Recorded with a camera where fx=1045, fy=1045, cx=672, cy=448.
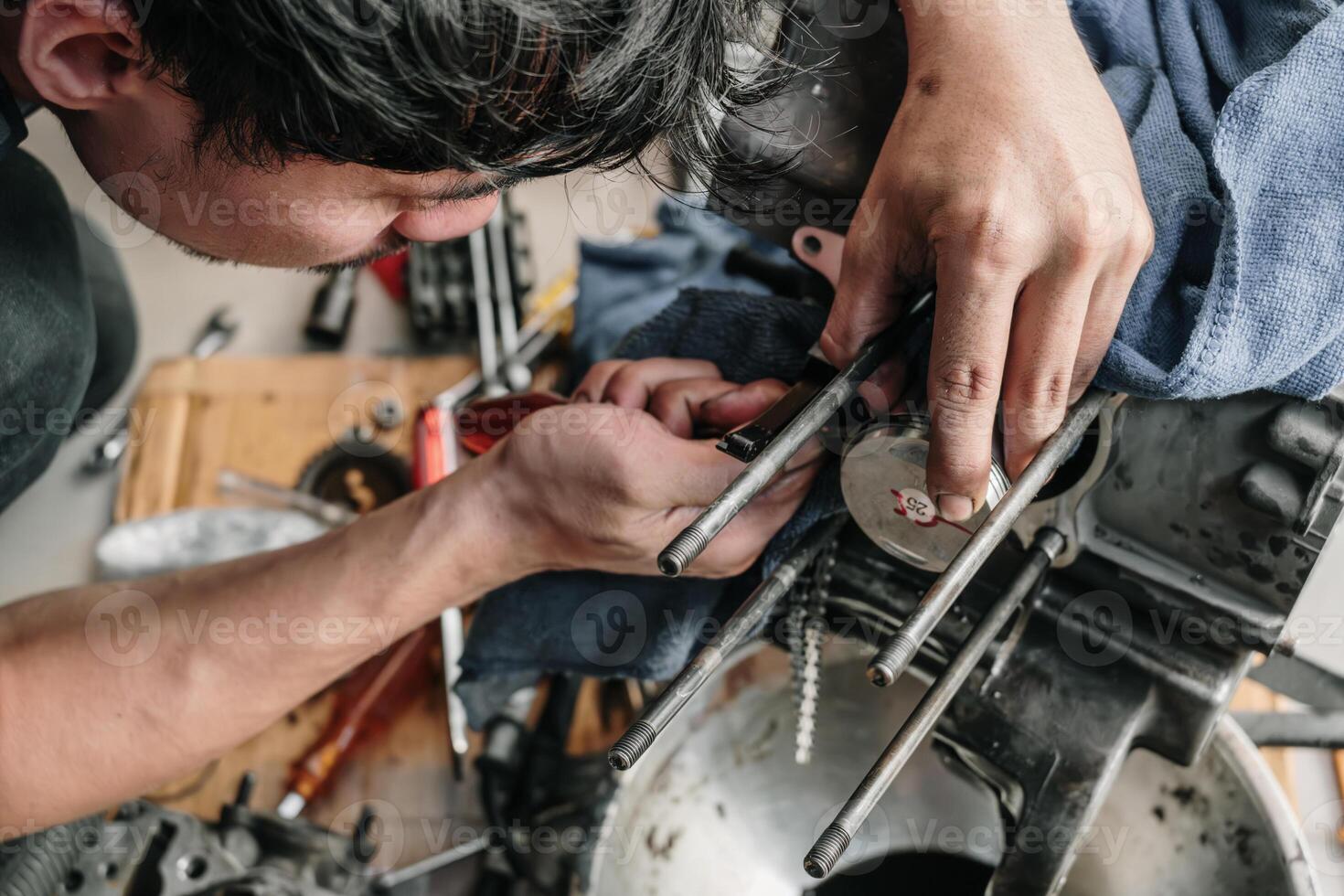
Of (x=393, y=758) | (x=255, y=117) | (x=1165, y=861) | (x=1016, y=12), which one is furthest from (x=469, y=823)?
(x=1016, y=12)

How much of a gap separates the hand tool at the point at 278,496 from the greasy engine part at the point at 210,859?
329 millimetres

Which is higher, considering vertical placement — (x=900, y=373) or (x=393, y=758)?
(x=900, y=373)

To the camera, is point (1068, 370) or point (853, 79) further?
point (853, 79)

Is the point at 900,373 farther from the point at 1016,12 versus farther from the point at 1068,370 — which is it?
the point at 1016,12

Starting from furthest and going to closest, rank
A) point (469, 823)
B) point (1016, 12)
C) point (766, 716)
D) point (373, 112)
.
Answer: point (469, 823)
point (766, 716)
point (1016, 12)
point (373, 112)

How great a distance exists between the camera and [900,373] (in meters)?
0.61

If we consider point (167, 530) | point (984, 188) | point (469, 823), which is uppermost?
point (984, 188)

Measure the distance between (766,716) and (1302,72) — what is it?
0.55 metres

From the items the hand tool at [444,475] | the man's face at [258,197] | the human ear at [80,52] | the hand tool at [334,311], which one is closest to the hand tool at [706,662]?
the man's face at [258,197]

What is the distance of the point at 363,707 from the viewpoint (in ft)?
3.39

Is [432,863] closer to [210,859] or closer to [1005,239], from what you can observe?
[210,859]

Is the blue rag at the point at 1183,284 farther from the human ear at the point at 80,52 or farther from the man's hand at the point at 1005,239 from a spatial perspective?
the human ear at the point at 80,52

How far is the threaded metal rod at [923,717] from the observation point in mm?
451

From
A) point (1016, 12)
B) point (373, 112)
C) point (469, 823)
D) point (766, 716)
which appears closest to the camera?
point (373, 112)
